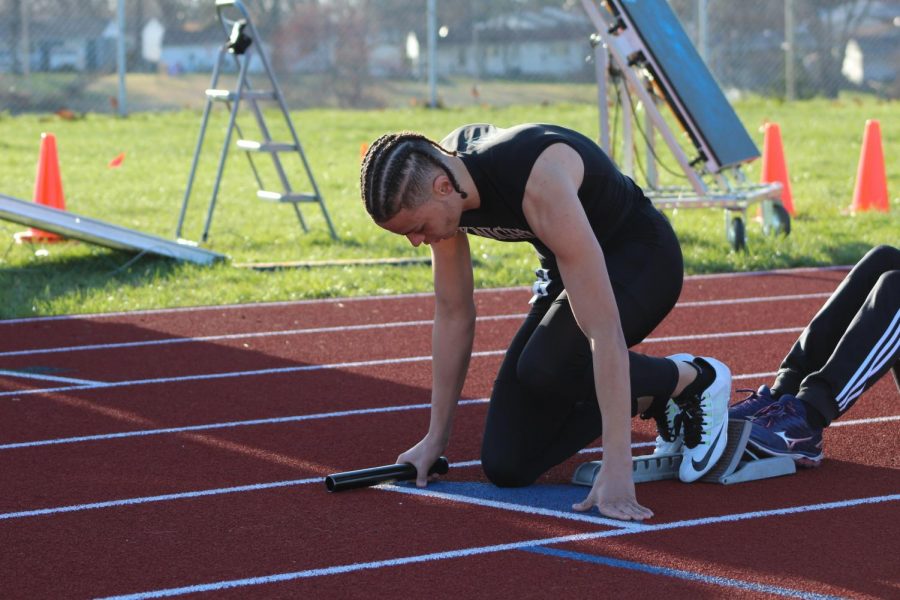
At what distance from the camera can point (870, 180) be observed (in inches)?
440

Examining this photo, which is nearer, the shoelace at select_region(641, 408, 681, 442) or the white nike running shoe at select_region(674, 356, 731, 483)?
the white nike running shoe at select_region(674, 356, 731, 483)

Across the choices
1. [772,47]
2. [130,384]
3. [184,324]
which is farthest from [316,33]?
[130,384]

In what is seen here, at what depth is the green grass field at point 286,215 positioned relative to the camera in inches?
332

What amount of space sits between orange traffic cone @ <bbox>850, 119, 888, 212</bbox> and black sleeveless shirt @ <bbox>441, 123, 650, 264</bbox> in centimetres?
738

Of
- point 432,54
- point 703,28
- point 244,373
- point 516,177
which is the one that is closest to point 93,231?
point 244,373

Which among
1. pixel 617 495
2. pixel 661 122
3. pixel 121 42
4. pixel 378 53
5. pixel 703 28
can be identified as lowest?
pixel 617 495

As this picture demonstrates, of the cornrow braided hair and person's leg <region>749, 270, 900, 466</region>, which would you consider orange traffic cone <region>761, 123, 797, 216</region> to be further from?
the cornrow braided hair

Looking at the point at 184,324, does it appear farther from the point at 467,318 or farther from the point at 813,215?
the point at 813,215

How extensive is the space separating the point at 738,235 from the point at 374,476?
17.9 ft

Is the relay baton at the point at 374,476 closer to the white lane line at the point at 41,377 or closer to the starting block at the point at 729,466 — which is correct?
the starting block at the point at 729,466

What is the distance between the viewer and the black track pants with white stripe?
4328 mm

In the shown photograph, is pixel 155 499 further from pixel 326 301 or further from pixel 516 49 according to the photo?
pixel 516 49

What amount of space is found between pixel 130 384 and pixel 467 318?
7.33 ft

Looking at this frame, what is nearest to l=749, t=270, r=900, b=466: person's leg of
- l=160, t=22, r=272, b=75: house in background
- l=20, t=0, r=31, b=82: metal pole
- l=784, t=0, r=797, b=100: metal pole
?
l=784, t=0, r=797, b=100: metal pole
